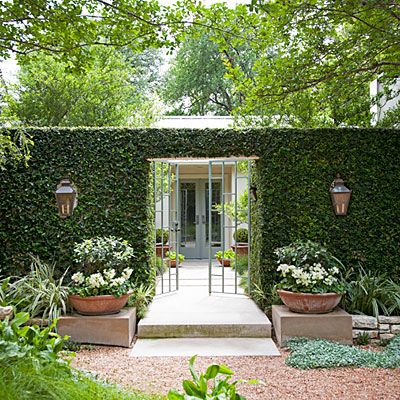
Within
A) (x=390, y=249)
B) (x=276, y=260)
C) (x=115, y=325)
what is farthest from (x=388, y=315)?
(x=115, y=325)

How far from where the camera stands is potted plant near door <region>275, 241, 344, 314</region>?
5867mm

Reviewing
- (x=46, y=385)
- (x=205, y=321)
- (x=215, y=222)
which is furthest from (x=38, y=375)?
(x=215, y=222)

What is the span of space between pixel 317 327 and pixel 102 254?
270cm

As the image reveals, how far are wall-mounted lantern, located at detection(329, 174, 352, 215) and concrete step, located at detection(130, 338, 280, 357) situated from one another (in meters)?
1.98

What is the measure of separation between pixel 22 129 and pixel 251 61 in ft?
53.1

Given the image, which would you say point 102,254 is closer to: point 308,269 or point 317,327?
point 308,269

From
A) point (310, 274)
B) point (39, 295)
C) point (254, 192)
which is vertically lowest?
point (39, 295)

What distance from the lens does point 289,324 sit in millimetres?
5758

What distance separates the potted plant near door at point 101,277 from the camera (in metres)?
5.86

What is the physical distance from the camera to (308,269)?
20.1ft

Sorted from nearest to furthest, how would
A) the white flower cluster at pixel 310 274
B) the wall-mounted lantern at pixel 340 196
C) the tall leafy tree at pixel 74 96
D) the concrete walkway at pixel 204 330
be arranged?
the concrete walkway at pixel 204 330, the white flower cluster at pixel 310 274, the wall-mounted lantern at pixel 340 196, the tall leafy tree at pixel 74 96

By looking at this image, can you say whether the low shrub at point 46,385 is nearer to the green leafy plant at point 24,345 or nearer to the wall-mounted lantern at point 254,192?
the green leafy plant at point 24,345

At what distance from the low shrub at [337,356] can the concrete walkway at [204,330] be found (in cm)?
37

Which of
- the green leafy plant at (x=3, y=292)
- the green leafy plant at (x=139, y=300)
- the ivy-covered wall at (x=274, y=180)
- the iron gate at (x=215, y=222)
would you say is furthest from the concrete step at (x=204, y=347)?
the green leafy plant at (x=3, y=292)
